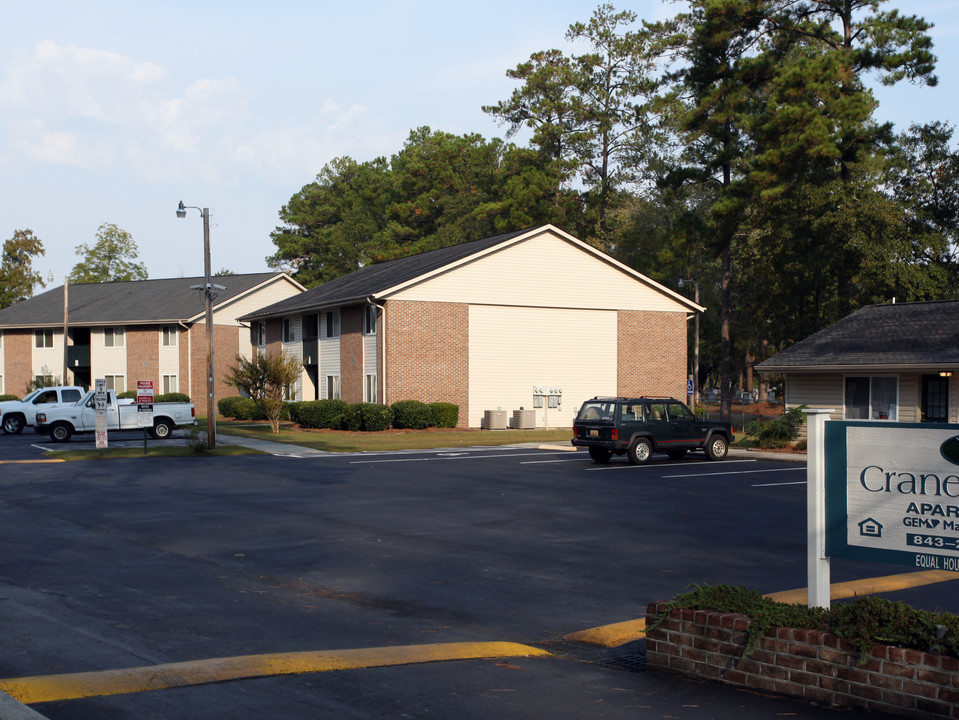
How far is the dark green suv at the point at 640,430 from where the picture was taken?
25.0m

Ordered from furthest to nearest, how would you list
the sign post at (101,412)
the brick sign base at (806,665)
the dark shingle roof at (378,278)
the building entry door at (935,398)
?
the dark shingle roof at (378,278) < the building entry door at (935,398) < the sign post at (101,412) < the brick sign base at (806,665)

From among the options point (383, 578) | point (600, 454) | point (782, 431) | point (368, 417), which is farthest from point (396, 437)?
point (383, 578)

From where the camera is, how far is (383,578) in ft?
34.2

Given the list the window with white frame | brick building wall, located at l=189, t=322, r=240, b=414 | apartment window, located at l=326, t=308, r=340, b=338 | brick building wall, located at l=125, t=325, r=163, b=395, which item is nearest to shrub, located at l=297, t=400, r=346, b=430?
apartment window, located at l=326, t=308, r=340, b=338

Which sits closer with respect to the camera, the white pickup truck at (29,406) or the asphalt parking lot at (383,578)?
the asphalt parking lot at (383,578)

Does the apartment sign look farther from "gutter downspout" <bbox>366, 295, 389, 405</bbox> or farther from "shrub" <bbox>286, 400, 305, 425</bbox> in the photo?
"shrub" <bbox>286, 400, 305, 425</bbox>

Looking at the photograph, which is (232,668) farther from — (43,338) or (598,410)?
(43,338)

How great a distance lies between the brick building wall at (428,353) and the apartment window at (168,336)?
2626 cm

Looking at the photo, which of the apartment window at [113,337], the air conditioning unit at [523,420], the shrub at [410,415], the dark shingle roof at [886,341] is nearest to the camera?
the dark shingle roof at [886,341]

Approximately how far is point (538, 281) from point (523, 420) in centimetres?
682

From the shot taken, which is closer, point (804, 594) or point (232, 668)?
point (232, 668)

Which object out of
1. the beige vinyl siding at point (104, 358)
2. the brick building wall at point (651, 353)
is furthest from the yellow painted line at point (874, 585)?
the beige vinyl siding at point (104, 358)

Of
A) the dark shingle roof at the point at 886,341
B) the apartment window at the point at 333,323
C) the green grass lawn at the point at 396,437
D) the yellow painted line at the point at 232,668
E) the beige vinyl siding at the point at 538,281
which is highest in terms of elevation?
the beige vinyl siding at the point at 538,281

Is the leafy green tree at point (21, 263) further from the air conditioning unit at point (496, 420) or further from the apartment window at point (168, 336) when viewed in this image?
the air conditioning unit at point (496, 420)
